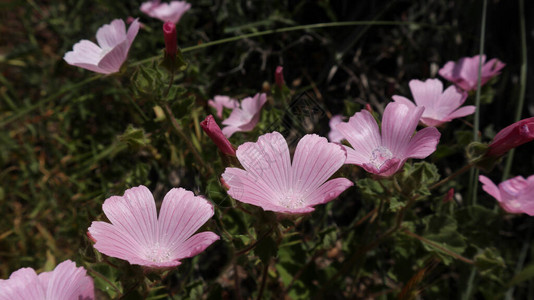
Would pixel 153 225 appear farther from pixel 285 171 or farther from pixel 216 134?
pixel 285 171

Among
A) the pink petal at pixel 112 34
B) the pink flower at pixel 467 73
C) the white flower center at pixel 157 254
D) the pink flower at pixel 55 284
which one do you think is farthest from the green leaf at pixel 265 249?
the pink flower at pixel 467 73

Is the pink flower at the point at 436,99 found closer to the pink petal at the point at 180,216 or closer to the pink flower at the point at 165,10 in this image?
the pink petal at the point at 180,216

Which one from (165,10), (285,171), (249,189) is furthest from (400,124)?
(165,10)

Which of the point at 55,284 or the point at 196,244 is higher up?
the point at 196,244

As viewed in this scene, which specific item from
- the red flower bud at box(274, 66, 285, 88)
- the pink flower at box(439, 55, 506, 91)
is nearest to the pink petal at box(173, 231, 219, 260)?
the red flower bud at box(274, 66, 285, 88)

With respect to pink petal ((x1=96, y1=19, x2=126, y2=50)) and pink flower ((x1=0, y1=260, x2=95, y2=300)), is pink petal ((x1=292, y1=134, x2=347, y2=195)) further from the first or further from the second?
pink petal ((x1=96, y1=19, x2=126, y2=50))

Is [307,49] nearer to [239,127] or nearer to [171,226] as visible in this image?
[239,127]
